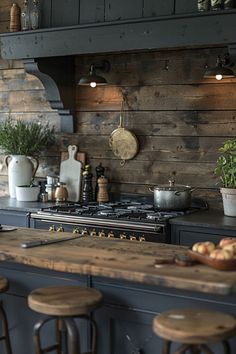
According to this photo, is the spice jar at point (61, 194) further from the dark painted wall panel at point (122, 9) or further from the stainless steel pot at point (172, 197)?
the dark painted wall panel at point (122, 9)

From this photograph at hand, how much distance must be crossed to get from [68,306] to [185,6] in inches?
87.6

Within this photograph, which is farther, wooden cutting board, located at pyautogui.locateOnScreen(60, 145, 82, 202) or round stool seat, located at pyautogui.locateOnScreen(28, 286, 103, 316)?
wooden cutting board, located at pyautogui.locateOnScreen(60, 145, 82, 202)

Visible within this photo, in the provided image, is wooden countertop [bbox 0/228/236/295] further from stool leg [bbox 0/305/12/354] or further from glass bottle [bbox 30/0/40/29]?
glass bottle [bbox 30/0/40/29]

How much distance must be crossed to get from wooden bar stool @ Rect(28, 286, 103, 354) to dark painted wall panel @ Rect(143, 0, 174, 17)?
2038 millimetres

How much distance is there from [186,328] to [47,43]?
275 cm

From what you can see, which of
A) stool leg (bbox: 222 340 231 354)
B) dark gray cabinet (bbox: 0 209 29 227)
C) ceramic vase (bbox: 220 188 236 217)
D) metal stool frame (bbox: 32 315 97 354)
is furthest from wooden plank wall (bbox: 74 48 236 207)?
stool leg (bbox: 222 340 231 354)

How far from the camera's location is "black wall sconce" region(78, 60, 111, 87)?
4.33 metres

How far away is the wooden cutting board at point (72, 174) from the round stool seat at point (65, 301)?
2197 mm

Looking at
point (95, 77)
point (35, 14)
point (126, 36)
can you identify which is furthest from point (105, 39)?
point (35, 14)

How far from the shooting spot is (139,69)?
14.6ft

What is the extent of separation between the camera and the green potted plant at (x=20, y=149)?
4746 mm

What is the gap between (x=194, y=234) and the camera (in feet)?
11.8

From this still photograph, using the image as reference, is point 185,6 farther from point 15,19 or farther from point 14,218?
point 14,218

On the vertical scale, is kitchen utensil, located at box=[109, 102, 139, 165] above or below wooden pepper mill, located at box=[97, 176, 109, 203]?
above
